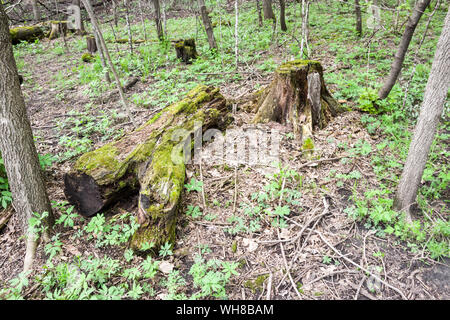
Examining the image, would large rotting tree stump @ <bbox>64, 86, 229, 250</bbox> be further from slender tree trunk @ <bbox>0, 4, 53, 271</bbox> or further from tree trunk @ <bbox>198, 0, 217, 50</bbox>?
tree trunk @ <bbox>198, 0, 217, 50</bbox>

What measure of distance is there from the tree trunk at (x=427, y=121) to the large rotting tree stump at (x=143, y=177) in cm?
288

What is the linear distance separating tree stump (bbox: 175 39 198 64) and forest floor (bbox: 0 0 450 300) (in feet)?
13.9

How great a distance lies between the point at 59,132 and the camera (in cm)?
584

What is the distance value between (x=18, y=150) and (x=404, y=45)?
6.58 metres

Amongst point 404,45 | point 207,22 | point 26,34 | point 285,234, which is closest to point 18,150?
point 285,234

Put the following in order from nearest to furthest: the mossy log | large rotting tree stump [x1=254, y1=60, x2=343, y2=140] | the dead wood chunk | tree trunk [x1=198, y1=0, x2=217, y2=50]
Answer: large rotting tree stump [x1=254, y1=60, x2=343, y2=140]
tree trunk [x1=198, y1=0, x2=217, y2=50]
the dead wood chunk
the mossy log

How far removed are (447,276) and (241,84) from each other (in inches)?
225

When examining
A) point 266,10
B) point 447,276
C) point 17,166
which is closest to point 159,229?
point 17,166

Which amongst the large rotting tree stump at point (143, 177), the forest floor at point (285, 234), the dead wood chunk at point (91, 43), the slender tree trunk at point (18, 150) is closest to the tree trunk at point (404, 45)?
the forest floor at point (285, 234)

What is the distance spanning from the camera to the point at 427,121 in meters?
3.01

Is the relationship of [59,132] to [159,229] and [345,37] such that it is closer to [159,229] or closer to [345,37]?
[159,229]

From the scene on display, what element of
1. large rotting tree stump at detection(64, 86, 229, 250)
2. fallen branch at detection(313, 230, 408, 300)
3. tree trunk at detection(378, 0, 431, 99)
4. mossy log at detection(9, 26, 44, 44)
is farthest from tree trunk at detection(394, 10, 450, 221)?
mossy log at detection(9, 26, 44, 44)

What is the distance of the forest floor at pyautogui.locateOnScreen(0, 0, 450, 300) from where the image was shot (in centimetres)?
282

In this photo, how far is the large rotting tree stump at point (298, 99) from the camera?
16.9ft
